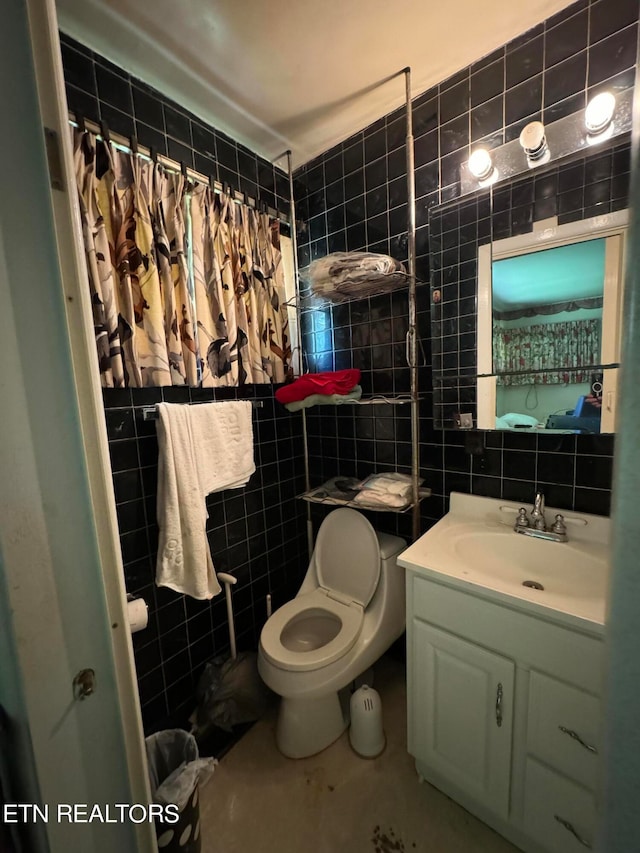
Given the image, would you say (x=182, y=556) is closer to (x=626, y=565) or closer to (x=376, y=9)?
(x=626, y=565)

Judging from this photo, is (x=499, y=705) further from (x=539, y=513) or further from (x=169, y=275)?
(x=169, y=275)

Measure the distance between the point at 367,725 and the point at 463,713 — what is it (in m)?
0.46

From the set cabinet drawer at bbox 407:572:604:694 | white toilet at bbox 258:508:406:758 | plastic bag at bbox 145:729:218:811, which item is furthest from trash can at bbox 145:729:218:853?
cabinet drawer at bbox 407:572:604:694

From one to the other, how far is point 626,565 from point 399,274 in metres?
1.35

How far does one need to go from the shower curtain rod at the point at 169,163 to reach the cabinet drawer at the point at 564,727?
211 cm

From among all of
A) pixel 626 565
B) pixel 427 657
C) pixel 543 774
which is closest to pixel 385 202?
pixel 626 565

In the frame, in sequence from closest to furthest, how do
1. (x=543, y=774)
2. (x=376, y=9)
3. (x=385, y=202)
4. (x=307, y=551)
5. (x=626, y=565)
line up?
(x=626, y=565) < (x=543, y=774) < (x=376, y=9) < (x=385, y=202) < (x=307, y=551)

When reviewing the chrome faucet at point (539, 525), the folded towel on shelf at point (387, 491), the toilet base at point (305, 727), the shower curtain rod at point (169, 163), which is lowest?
Answer: the toilet base at point (305, 727)

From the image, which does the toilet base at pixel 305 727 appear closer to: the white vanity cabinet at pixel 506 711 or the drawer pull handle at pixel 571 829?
the white vanity cabinet at pixel 506 711

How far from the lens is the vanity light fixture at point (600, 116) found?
1057 mm

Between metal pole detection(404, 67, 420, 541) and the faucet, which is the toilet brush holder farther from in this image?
the faucet

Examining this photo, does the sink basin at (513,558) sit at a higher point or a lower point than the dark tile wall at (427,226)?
lower

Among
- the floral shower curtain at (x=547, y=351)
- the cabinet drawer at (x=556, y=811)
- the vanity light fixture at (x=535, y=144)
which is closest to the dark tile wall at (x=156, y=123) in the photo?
the vanity light fixture at (x=535, y=144)

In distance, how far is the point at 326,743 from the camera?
1381 mm
